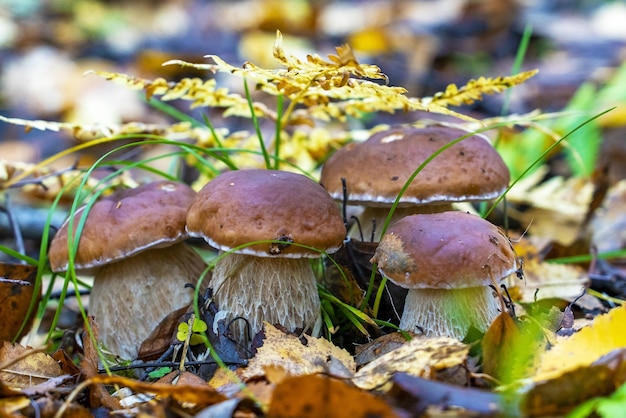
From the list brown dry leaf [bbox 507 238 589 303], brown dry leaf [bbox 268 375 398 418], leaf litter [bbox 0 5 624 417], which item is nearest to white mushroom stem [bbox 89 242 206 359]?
leaf litter [bbox 0 5 624 417]

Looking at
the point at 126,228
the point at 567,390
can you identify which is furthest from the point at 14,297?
the point at 567,390

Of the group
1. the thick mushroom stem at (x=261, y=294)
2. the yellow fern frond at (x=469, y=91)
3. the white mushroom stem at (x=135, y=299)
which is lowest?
the white mushroom stem at (x=135, y=299)

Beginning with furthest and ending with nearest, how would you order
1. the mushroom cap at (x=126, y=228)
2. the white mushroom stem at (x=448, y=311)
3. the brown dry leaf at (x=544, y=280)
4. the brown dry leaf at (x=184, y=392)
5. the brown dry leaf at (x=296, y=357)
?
the brown dry leaf at (x=544, y=280)
the mushroom cap at (x=126, y=228)
the white mushroom stem at (x=448, y=311)
the brown dry leaf at (x=296, y=357)
the brown dry leaf at (x=184, y=392)

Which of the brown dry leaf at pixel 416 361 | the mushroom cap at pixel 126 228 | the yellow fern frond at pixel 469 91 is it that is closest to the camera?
the brown dry leaf at pixel 416 361

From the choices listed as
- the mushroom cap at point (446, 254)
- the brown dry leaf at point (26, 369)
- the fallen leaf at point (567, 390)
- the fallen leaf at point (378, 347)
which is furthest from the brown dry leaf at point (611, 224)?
the brown dry leaf at point (26, 369)

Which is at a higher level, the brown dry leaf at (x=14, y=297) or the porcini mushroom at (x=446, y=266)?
the porcini mushroom at (x=446, y=266)

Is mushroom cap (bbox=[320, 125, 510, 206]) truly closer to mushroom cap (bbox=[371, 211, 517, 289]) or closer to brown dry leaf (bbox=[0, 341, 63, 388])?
mushroom cap (bbox=[371, 211, 517, 289])

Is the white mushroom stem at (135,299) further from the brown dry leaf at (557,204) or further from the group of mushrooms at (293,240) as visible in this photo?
the brown dry leaf at (557,204)
